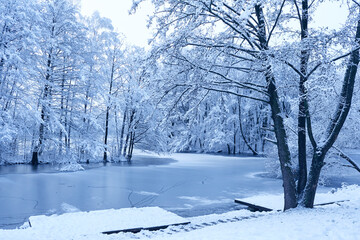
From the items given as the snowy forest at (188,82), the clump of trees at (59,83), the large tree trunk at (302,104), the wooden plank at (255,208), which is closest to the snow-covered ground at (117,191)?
the wooden plank at (255,208)

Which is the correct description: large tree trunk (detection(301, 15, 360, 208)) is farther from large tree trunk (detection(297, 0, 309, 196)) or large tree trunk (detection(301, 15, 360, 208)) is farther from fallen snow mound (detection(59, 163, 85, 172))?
fallen snow mound (detection(59, 163, 85, 172))

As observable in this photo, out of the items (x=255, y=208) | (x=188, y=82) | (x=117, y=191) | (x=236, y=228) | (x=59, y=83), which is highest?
(x=59, y=83)

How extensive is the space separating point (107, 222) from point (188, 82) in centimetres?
399

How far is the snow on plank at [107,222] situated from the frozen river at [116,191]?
4.46 ft

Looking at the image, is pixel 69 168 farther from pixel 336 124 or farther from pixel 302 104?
pixel 336 124

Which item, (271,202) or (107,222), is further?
(271,202)

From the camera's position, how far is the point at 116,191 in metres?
13.7

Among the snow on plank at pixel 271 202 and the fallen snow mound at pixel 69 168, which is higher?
the fallen snow mound at pixel 69 168

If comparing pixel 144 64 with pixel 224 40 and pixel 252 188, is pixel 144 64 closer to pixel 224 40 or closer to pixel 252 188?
pixel 224 40

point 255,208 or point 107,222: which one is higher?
point 107,222

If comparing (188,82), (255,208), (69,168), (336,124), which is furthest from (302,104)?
(69,168)

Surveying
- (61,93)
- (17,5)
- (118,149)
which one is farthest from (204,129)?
(17,5)

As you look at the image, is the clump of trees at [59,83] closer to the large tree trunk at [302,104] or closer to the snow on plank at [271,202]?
the snow on plank at [271,202]

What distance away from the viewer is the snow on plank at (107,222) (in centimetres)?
737
